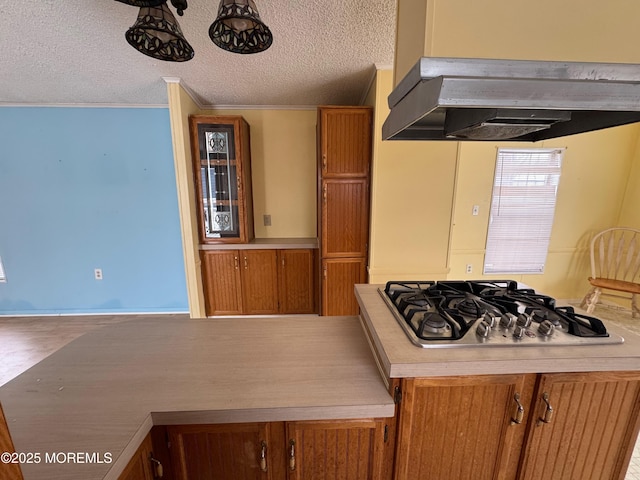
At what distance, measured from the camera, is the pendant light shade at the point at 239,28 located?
102 centimetres

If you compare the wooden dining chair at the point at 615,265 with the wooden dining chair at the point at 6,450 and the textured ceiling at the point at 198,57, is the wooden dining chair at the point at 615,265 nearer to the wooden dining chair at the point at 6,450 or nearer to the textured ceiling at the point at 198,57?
the textured ceiling at the point at 198,57

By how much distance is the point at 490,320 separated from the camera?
901 mm

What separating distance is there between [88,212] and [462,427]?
3725 millimetres

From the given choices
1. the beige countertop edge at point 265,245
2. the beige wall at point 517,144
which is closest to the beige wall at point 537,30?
the beige wall at point 517,144

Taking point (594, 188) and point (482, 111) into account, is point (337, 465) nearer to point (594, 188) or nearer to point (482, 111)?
point (482, 111)

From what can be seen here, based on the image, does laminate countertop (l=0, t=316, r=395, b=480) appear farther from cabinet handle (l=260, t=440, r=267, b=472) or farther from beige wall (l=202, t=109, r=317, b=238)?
beige wall (l=202, t=109, r=317, b=238)

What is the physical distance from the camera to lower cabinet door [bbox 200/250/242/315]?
2621 mm

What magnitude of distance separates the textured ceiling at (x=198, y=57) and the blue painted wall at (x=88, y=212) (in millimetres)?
231

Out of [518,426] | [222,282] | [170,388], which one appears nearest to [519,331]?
[518,426]

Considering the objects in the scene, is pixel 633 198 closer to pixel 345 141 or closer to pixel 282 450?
pixel 345 141

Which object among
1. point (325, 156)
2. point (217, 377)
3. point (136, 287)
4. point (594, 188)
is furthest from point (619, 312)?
point (136, 287)

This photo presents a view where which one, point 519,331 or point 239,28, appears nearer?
point 519,331

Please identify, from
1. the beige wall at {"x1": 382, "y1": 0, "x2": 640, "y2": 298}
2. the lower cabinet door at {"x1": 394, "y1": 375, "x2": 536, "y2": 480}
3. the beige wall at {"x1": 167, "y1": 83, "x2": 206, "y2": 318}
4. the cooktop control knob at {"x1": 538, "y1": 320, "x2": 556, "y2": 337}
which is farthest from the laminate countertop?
the beige wall at {"x1": 167, "y1": 83, "x2": 206, "y2": 318}

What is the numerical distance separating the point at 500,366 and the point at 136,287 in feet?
11.4
